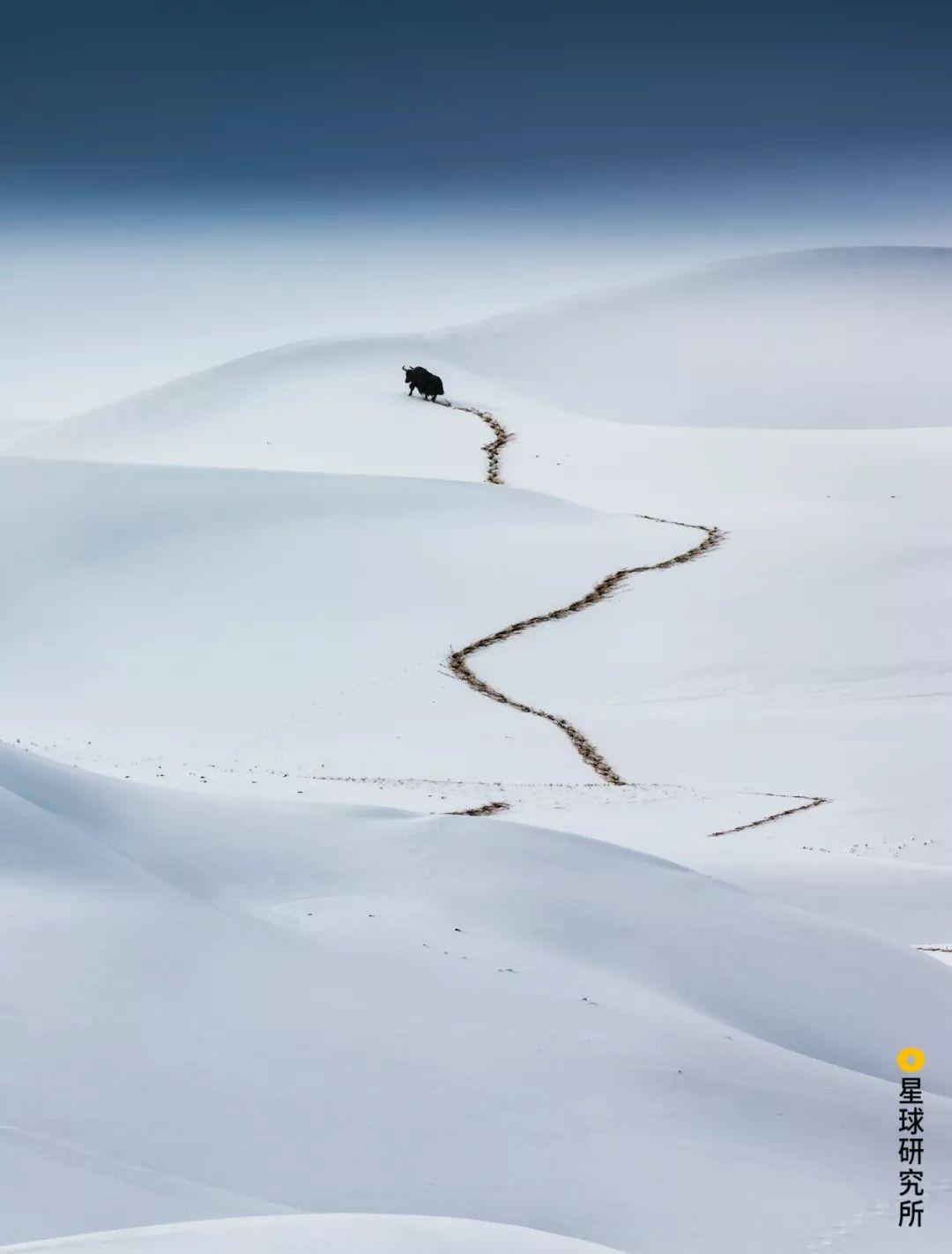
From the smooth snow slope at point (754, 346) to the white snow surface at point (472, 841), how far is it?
12.4 meters

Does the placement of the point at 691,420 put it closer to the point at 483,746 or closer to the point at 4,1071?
the point at 483,746

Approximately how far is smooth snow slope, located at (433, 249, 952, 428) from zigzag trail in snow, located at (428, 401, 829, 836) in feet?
56.8

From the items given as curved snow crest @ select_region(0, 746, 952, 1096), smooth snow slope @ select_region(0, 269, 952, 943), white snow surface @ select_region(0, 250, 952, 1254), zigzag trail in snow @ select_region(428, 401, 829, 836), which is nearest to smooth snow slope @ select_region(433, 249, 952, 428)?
white snow surface @ select_region(0, 250, 952, 1254)

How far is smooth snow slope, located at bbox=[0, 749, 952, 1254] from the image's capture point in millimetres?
6910

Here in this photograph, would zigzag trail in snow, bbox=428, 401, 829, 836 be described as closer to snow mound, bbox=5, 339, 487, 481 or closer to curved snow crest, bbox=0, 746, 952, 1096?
snow mound, bbox=5, 339, 487, 481

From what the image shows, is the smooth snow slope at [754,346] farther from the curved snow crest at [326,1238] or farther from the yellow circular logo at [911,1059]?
the curved snow crest at [326,1238]

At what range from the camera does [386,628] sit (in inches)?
950

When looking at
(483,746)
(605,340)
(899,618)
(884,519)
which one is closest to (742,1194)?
(483,746)

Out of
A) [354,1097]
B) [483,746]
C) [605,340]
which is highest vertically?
[605,340]

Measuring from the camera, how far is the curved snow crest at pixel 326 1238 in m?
5.42

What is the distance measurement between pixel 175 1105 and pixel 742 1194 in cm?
264

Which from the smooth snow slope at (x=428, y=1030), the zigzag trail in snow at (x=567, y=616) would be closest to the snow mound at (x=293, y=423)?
the zigzag trail in snow at (x=567, y=616)

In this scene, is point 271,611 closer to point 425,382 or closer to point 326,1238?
point 425,382

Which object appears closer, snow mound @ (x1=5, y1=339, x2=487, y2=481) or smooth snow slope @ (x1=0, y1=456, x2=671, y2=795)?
smooth snow slope @ (x1=0, y1=456, x2=671, y2=795)
